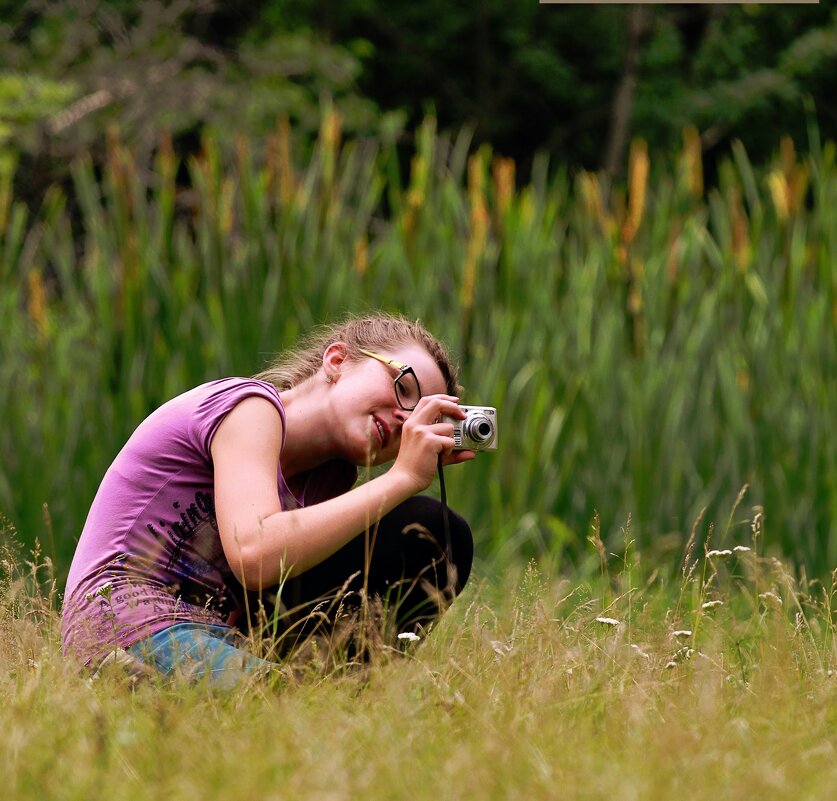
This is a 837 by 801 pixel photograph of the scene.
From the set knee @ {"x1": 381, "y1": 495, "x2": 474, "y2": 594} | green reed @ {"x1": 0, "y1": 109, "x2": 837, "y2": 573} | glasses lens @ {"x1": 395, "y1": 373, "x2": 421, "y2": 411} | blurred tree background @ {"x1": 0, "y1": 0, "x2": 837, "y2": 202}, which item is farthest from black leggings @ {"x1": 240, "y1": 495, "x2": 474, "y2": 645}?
blurred tree background @ {"x1": 0, "y1": 0, "x2": 837, "y2": 202}

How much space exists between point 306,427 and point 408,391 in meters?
0.19

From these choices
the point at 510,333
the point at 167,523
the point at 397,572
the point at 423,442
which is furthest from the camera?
the point at 510,333

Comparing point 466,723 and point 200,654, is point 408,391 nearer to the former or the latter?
point 200,654

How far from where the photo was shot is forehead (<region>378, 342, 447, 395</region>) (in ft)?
7.52

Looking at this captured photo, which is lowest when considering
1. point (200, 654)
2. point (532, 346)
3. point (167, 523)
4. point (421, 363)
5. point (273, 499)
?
point (532, 346)

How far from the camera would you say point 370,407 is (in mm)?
2232

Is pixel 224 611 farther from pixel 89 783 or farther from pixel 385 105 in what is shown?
pixel 385 105

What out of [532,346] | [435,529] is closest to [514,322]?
[532,346]

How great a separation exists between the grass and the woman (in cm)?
10

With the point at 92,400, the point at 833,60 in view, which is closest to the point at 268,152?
the point at 92,400

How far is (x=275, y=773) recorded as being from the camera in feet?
4.88

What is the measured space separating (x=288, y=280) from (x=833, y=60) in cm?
1023

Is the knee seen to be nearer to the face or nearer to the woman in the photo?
the woman

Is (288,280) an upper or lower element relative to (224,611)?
upper
